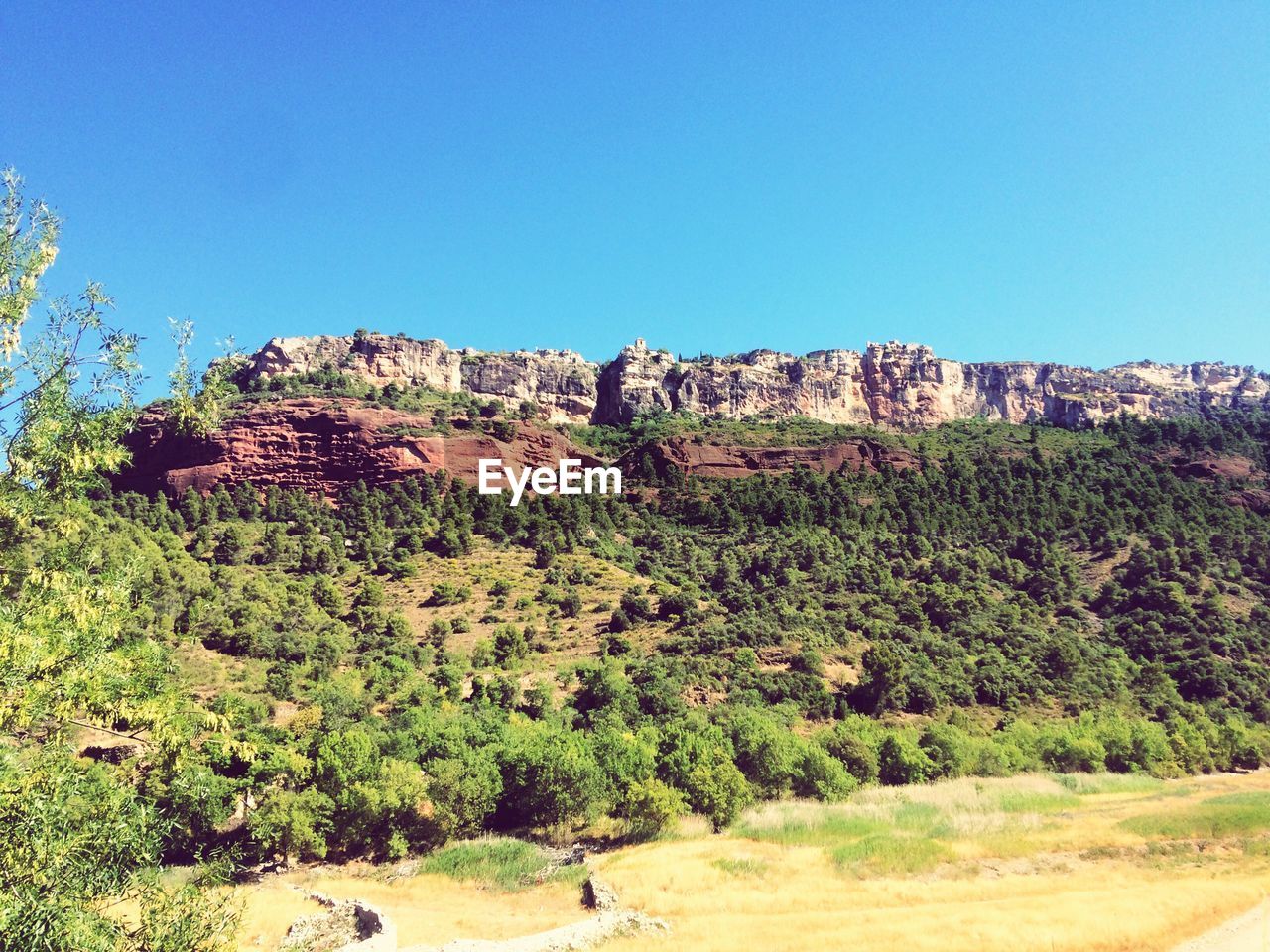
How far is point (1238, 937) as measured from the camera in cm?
1215

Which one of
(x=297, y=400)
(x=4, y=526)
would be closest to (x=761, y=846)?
(x=4, y=526)

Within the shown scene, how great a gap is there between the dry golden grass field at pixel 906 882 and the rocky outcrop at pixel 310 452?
51197mm

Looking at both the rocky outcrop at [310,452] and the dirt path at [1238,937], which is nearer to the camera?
the dirt path at [1238,937]

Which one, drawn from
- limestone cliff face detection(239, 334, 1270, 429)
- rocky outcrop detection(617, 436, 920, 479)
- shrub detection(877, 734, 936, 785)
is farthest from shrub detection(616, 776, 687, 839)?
limestone cliff face detection(239, 334, 1270, 429)

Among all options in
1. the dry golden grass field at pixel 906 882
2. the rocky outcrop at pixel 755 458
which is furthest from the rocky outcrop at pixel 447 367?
the dry golden grass field at pixel 906 882

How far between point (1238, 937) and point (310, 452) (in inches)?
2805

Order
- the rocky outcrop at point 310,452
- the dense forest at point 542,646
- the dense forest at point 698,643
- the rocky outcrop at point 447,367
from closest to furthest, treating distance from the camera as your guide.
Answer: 1. the dense forest at point 542,646
2. the dense forest at point 698,643
3. the rocky outcrop at point 310,452
4. the rocky outcrop at point 447,367

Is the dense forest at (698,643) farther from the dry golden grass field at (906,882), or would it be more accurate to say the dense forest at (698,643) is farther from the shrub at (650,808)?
the dry golden grass field at (906,882)

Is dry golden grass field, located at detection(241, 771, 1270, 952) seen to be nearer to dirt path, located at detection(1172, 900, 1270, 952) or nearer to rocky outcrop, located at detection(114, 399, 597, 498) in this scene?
dirt path, located at detection(1172, 900, 1270, 952)

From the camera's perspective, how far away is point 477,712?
30.9 meters

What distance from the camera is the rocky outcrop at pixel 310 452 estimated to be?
66000mm

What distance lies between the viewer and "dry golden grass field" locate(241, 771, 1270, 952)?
13.0 meters

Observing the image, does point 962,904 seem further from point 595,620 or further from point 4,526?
point 595,620

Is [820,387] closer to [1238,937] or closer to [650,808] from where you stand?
[650,808]
